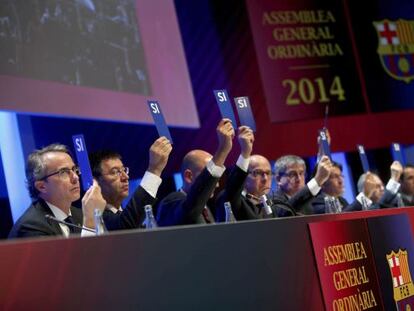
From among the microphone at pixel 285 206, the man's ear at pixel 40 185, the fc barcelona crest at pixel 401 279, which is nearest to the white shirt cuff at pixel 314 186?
the microphone at pixel 285 206

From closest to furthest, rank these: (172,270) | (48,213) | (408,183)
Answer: (172,270) < (48,213) < (408,183)

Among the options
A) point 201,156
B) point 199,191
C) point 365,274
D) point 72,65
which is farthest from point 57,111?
point 365,274

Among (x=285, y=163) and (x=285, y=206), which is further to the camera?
(x=285, y=163)

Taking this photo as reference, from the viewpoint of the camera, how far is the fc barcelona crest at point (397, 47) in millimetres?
9617

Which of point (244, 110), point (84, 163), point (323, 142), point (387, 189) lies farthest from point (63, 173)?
point (387, 189)

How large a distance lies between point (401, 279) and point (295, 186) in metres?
2.10

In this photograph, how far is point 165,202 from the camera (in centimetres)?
425

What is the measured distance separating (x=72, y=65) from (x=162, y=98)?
1.26 metres

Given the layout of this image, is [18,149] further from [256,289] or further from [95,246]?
[95,246]

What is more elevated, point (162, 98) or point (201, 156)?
point (162, 98)

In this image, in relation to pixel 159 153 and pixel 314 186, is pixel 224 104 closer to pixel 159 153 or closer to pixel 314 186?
pixel 159 153

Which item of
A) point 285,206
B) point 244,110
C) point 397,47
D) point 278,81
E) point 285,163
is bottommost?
point 285,206

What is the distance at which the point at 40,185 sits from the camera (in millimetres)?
3561

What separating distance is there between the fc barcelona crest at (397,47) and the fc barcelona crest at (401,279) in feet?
20.0
